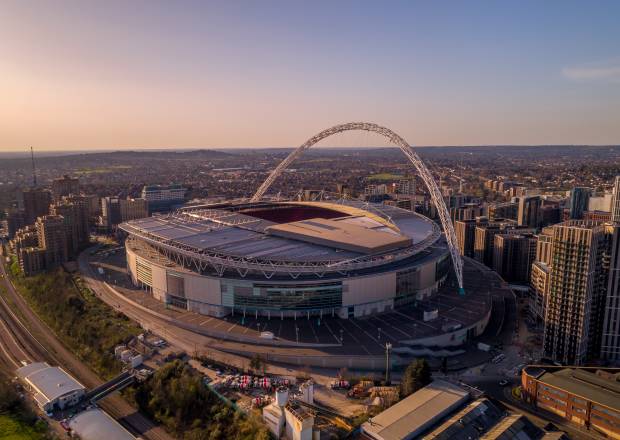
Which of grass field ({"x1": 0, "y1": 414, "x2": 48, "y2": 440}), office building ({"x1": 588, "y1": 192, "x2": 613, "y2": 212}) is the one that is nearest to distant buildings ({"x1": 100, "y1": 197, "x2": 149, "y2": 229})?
grass field ({"x1": 0, "y1": 414, "x2": 48, "y2": 440})

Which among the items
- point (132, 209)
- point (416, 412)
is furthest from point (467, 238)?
point (132, 209)

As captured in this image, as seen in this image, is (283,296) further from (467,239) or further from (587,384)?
(467,239)

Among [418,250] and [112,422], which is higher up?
[418,250]

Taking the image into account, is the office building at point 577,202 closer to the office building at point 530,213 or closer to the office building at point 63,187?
the office building at point 530,213

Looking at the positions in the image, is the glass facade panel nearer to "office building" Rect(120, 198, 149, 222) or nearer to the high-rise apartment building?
the high-rise apartment building

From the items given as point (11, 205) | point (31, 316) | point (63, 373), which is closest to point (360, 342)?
point (63, 373)

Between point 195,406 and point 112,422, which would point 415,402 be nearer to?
point 195,406
